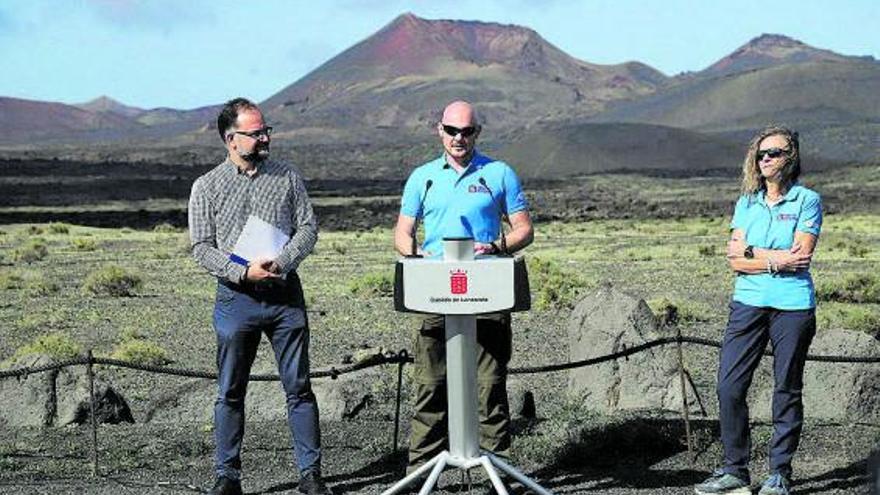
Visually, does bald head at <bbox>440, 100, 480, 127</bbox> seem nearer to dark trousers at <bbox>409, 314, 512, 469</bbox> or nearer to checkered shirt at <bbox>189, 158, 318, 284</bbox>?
checkered shirt at <bbox>189, 158, 318, 284</bbox>

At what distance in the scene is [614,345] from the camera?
11797 millimetres

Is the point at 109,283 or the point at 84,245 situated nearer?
the point at 109,283

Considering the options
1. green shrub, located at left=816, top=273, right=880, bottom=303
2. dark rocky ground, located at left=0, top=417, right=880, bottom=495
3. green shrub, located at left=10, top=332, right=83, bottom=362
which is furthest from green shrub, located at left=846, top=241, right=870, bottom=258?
dark rocky ground, located at left=0, top=417, right=880, bottom=495

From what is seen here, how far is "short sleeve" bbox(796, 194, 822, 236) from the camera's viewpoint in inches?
265

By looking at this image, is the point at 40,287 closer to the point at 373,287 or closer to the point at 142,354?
the point at 373,287

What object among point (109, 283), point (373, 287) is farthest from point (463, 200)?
point (109, 283)

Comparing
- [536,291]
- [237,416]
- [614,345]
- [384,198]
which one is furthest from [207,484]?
[384,198]

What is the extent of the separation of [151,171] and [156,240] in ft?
246

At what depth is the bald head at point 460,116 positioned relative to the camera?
6.82m

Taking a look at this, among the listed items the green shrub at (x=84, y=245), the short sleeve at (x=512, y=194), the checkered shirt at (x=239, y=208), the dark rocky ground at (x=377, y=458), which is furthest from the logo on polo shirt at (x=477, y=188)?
the green shrub at (x=84, y=245)

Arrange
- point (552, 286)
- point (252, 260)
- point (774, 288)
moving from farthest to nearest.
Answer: point (552, 286) → point (252, 260) → point (774, 288)

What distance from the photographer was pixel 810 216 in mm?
6762

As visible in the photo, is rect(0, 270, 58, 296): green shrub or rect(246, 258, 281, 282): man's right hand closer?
rect(246, 258, 281, 282): man's right hand

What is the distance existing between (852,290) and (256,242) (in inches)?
791
